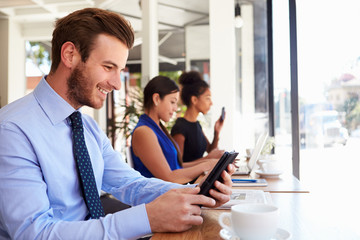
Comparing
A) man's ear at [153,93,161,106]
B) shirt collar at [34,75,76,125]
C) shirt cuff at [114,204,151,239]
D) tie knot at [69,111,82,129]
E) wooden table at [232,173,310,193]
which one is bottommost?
wooden table at [232,173,310,193]

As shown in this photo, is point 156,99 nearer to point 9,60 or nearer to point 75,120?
point 75,120

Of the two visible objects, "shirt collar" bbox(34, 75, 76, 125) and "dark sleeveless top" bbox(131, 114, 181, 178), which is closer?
"shirt collar" bbox(34, 75, 76, 125)

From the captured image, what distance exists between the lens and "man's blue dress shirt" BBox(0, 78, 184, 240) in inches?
38.8

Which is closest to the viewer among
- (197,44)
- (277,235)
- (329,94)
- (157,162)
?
(277,235)

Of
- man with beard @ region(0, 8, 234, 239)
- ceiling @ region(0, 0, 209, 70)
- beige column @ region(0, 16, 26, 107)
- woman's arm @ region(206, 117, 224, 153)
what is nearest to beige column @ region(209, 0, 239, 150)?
woman's arm @ region(206, 117, 224, 153)

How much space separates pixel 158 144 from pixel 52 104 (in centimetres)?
122

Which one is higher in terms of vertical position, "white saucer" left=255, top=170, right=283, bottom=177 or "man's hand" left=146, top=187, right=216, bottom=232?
"man's hand" left=146, top=187, right=216, bottom=232

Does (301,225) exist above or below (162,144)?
below

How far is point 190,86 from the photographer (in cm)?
374

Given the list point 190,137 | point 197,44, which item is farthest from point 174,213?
point 197,44

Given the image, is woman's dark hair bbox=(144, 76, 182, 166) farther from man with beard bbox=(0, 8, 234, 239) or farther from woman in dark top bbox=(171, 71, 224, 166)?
man with beard bbox=(0, 8, 234, 239)

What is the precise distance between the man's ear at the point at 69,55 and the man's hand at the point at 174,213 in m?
0.62

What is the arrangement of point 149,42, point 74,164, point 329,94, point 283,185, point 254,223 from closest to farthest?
point 254,223
point 74,164
point 283,185
point 329,94
point 149,42

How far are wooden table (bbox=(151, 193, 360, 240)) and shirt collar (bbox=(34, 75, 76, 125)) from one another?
0.56 metres
